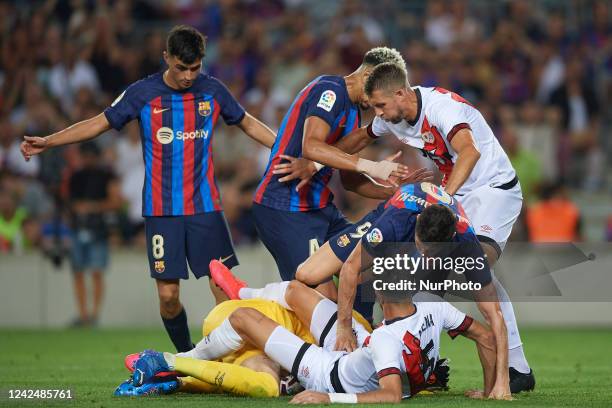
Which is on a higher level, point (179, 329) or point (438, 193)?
point (438, 193)

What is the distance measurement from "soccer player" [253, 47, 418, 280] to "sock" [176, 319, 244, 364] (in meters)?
1.27

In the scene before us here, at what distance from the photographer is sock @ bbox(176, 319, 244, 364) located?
24.8 ft

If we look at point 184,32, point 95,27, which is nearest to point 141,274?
point 95,27

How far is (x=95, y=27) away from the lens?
55.4ft

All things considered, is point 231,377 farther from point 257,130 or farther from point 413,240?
point 257,130

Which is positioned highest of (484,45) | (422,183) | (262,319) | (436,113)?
(484,45)

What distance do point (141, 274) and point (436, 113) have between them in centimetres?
784

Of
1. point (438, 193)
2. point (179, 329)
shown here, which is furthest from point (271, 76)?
point (438, 193)

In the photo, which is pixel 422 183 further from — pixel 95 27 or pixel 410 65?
pixel 95 27

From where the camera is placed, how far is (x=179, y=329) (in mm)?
9273

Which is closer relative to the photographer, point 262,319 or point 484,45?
point 262,319

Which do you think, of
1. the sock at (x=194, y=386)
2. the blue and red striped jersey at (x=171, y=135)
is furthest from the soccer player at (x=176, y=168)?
the sock at (x=194, y=386)

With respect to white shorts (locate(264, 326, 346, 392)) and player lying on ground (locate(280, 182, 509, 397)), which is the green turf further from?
player lying on ground (locate(280, 182, 509, 397))

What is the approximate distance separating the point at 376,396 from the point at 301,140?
270cm
